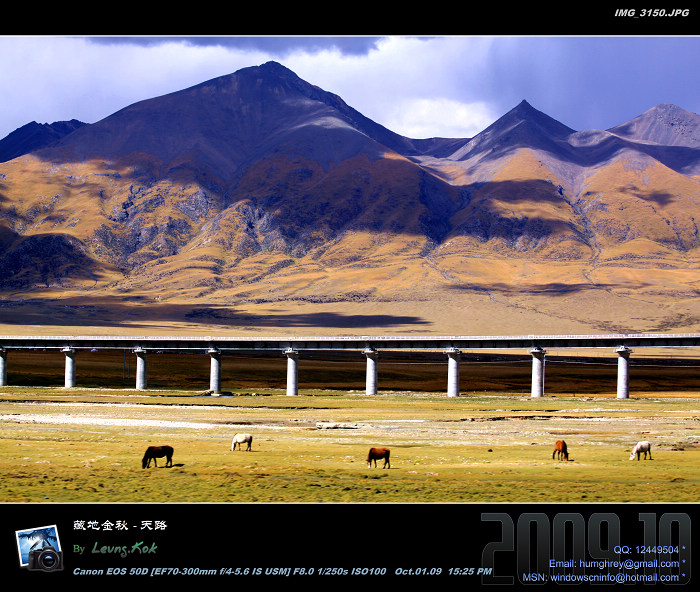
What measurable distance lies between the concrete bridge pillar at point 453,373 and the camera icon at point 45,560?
94199mm

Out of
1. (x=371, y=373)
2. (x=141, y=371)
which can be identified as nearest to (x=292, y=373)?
(x=371, y=373)

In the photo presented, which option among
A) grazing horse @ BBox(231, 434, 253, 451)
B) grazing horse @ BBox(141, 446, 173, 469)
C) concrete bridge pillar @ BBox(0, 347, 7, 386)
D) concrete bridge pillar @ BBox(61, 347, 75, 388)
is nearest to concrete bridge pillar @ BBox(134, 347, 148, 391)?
concrete bridge pillar @ BBox(61, 347, 75, 388)

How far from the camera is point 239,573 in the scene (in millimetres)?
17594

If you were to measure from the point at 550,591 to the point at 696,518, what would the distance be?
4348 millimetres

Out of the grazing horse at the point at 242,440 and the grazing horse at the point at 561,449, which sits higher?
the grazing horse at the point at 561,449

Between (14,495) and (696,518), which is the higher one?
(696,518)

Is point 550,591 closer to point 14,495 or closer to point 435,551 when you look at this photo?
point 435,551

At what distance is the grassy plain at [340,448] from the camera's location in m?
29.3

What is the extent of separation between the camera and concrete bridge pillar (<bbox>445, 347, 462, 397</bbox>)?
11056 centimetres

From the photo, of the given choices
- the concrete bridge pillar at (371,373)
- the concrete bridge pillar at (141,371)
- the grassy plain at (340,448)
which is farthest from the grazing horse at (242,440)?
the concrete bridge pillar at (141,371)

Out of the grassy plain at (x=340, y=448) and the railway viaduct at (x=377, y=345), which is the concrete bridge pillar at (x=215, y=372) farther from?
the grassy plain at (x=340, y=448)

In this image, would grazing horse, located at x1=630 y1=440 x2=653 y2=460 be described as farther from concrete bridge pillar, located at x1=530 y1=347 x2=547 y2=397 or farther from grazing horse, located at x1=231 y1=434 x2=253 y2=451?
concrete bridge pillar, located at x1=530 y1=347 x2=547 y2=397

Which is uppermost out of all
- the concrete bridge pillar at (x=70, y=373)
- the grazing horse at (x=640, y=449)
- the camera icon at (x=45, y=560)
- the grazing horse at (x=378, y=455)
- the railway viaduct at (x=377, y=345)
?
the camera icon at (x=45, y=560)
